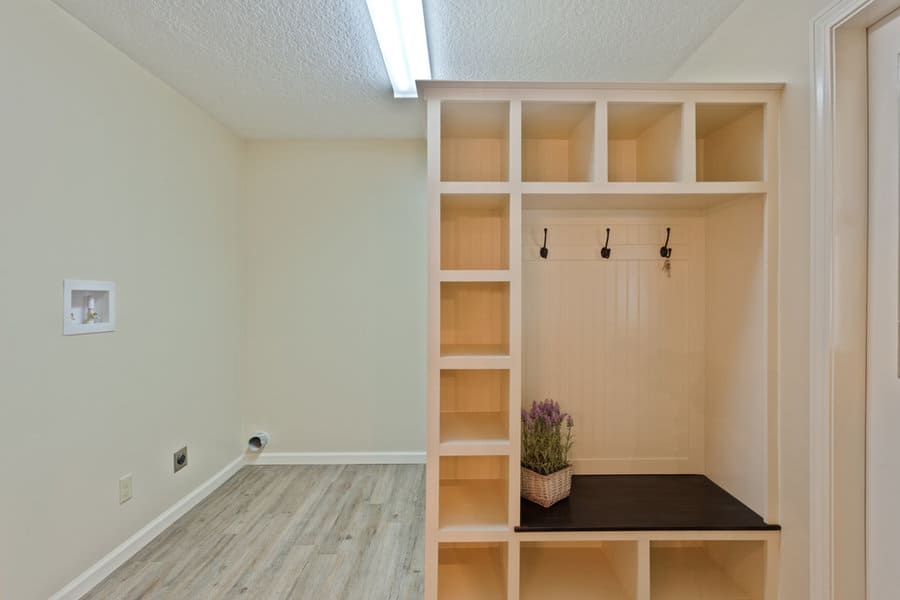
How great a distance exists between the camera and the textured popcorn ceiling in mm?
1778

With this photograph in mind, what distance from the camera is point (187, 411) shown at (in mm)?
2668

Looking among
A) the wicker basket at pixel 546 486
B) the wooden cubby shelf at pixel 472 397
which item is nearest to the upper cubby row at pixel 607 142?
the wooden cubby shelf at pixel 472 397

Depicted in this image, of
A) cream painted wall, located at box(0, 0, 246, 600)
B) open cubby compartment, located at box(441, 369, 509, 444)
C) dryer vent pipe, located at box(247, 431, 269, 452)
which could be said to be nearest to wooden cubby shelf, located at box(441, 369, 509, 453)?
open cubby compartment, located at box(441, 369, 509, 444)

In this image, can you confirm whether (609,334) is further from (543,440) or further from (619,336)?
(543,440)

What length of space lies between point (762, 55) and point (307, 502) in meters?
3.16

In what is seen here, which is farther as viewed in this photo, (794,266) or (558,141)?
(558,141)

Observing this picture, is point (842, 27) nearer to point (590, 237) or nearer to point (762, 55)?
point (762, 55)

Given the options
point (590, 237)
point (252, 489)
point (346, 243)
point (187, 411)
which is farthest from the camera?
point (346, 243)

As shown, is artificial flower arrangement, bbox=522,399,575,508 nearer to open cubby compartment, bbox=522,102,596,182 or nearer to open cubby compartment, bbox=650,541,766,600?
open cubby compartment, bbox=650,541,766,600

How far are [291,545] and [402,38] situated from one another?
2557 millimetres

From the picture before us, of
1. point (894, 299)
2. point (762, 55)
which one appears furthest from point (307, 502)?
point (762, 55)

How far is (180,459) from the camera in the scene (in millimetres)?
2582

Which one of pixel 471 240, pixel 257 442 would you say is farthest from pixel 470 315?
pixel 257 442

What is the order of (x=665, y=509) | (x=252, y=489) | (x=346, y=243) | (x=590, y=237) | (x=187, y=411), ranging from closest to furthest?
(x=665, y=509) → (x=590, y=237) → (x=187, y=411) → (x=252, y=489) → (x=346, y=243)
